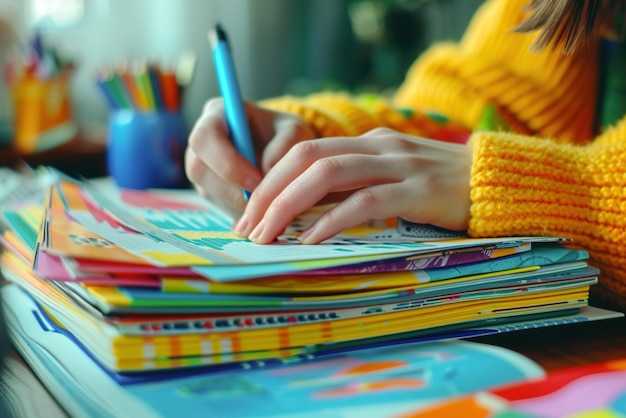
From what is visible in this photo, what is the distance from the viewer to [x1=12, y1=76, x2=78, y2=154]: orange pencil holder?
4.11 feet

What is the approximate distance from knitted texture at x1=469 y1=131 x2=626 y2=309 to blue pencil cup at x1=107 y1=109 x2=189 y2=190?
20.9 inches

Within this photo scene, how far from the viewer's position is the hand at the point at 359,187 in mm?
411

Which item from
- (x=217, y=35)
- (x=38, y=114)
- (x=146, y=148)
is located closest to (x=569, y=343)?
(x=217, y=35)

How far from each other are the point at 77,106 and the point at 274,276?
157 cm

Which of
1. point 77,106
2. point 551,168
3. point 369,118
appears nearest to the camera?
point 551,168

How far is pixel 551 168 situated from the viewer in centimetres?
44

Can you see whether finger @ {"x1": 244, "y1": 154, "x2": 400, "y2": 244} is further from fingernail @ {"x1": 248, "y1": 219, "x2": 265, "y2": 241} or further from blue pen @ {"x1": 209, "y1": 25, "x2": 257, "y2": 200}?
blue pen @ {"x1": 209, "y1": 25, "x2": 257, "y2": 200}

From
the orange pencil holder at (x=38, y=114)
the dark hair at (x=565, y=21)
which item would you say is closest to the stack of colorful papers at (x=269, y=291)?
the dark hair at (x=565, y=21)

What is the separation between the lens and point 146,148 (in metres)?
0.87

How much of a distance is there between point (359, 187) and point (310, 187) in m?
0.04

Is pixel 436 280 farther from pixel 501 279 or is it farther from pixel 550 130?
pixel 550 130

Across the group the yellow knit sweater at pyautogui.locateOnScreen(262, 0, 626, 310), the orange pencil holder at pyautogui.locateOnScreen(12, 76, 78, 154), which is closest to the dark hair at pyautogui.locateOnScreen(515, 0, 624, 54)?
the yellow knit sweater at pyautogui.locateOnScreen(262, 0, 626, 310)

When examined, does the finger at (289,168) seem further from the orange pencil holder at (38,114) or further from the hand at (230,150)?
the orange pencil holder at (38,114)

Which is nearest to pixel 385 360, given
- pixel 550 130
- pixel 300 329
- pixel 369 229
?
pixel 300 329
